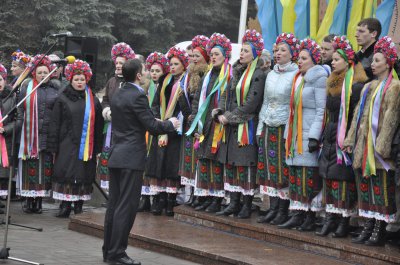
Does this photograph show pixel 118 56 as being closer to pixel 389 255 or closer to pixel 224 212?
pixel 224 212

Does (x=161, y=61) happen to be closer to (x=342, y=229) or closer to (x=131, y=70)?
(x=131, y=70)

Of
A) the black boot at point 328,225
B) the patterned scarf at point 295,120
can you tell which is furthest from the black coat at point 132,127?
the black boot at point 328,225

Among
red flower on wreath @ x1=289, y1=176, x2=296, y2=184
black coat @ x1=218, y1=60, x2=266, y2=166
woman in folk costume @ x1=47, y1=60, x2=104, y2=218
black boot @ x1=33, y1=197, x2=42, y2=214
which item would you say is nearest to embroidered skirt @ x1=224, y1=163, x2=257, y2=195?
black coat @ x1=218, y1=60, x2=266, y2=166

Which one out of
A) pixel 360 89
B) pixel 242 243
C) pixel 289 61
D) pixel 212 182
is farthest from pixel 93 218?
pixel 360 89

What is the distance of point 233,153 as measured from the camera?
1133 centimetres

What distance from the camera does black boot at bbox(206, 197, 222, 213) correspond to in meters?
11.7

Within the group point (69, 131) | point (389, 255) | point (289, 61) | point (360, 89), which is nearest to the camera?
point (389, 255)

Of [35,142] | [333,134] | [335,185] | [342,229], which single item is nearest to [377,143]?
[333,134]

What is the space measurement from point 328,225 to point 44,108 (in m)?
5.18

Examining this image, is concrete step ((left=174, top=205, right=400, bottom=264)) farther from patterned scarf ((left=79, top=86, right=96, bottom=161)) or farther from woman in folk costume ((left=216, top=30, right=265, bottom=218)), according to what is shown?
patterned scarf ((left=79, top=86, right=96, bottom=161))

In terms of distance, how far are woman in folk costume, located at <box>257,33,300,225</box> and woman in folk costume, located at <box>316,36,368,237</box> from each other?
730 mm

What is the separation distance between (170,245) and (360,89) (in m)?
2.72

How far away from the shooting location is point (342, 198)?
393 inches

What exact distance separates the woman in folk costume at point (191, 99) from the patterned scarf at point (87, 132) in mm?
1522
